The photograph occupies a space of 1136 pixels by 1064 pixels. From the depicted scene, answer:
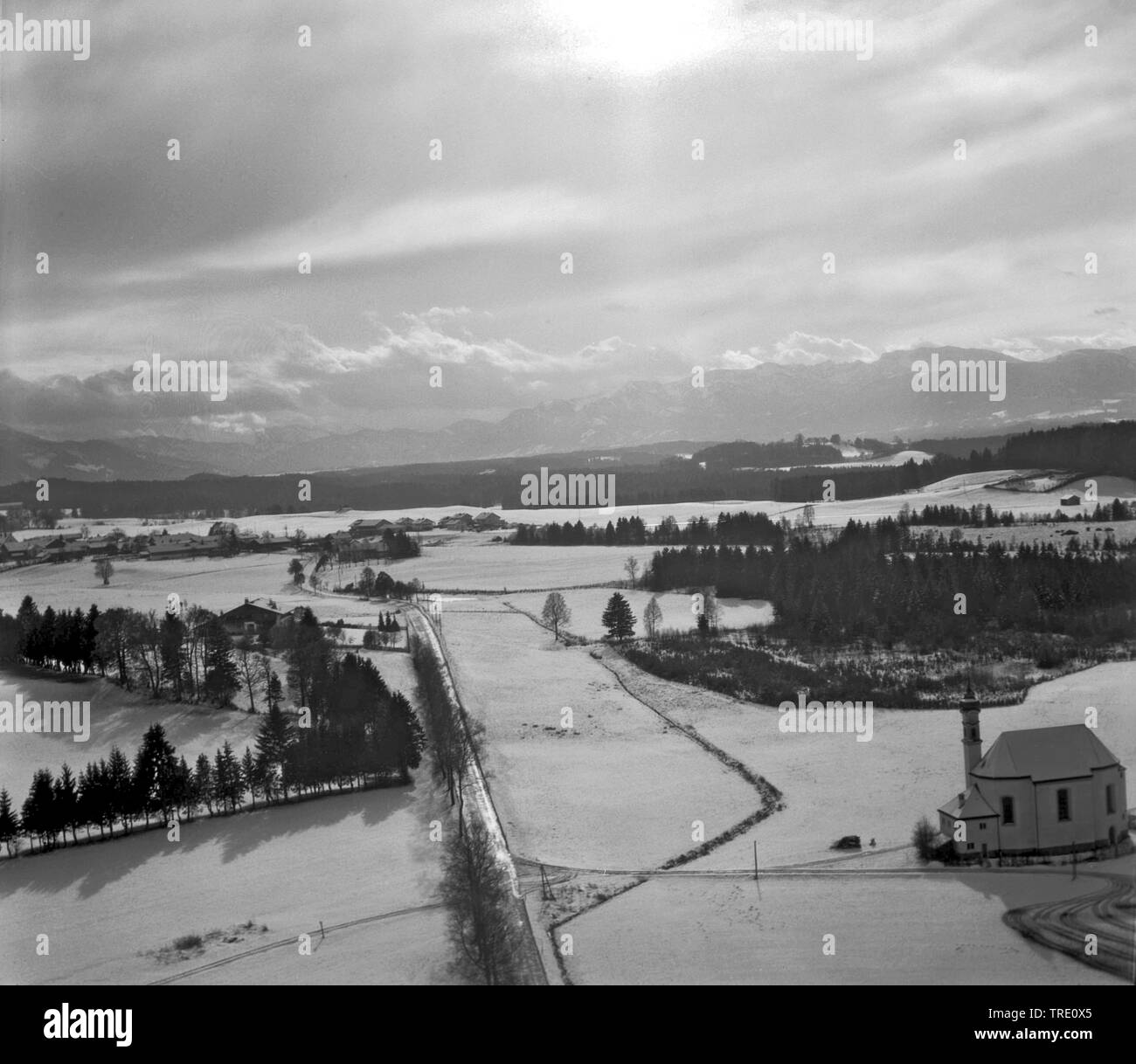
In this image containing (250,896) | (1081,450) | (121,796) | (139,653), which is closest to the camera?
(250,896)

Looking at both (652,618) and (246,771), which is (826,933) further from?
(652,618)

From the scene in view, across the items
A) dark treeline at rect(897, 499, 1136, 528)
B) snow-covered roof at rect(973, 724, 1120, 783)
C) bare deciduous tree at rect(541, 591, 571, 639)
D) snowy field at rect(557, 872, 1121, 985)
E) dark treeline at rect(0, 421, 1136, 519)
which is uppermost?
dark treeline at rect(0, 421, 1136, 519)

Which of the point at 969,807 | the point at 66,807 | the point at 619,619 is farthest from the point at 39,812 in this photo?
the point at 619,619

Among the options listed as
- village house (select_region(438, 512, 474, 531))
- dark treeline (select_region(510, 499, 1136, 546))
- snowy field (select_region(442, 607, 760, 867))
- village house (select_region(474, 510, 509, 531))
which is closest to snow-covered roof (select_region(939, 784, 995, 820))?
snowy field (select_region(442, 607, 760, 867))

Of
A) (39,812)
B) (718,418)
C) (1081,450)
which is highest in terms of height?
(718,418)

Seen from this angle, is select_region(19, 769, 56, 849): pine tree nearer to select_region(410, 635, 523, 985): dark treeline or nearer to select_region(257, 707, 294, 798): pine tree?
select_region(257, 707, 294, 798): pine tree
